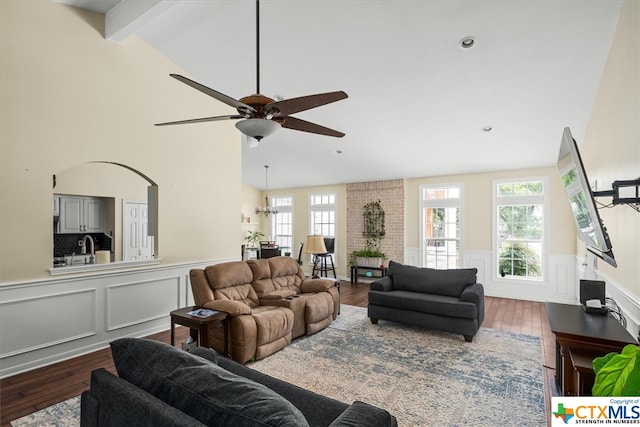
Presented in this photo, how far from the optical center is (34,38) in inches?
124

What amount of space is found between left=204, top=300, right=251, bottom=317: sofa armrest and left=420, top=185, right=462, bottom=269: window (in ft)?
16.4

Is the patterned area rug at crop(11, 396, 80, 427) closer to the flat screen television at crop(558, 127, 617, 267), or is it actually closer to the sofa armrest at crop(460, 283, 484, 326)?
the flat screen television at crop(558, 127, 617, 267)

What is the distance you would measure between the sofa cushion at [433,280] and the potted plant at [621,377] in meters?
3.65

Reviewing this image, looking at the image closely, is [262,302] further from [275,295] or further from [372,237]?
[372,237]

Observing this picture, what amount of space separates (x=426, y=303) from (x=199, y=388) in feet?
11.5

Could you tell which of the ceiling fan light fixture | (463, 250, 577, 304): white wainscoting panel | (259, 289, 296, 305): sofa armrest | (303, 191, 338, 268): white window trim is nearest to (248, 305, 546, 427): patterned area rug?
(259, 289, 296, 305): sofa armrest

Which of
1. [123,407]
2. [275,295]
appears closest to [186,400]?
[123,407]

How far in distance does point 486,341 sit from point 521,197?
3506mm

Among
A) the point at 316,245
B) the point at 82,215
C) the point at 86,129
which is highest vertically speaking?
the point at 86,129

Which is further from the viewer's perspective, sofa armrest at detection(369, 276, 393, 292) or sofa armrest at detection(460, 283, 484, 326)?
sofa armrest at detection(369, 276, 393, 292)

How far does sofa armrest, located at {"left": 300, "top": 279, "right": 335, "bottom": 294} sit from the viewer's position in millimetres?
4594

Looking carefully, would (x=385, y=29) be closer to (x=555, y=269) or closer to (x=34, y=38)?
(x=34, y=38)

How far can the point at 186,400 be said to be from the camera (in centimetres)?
114

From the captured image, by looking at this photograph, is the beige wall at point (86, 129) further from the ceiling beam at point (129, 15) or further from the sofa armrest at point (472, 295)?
the sofa armrest at point (472, 295)
